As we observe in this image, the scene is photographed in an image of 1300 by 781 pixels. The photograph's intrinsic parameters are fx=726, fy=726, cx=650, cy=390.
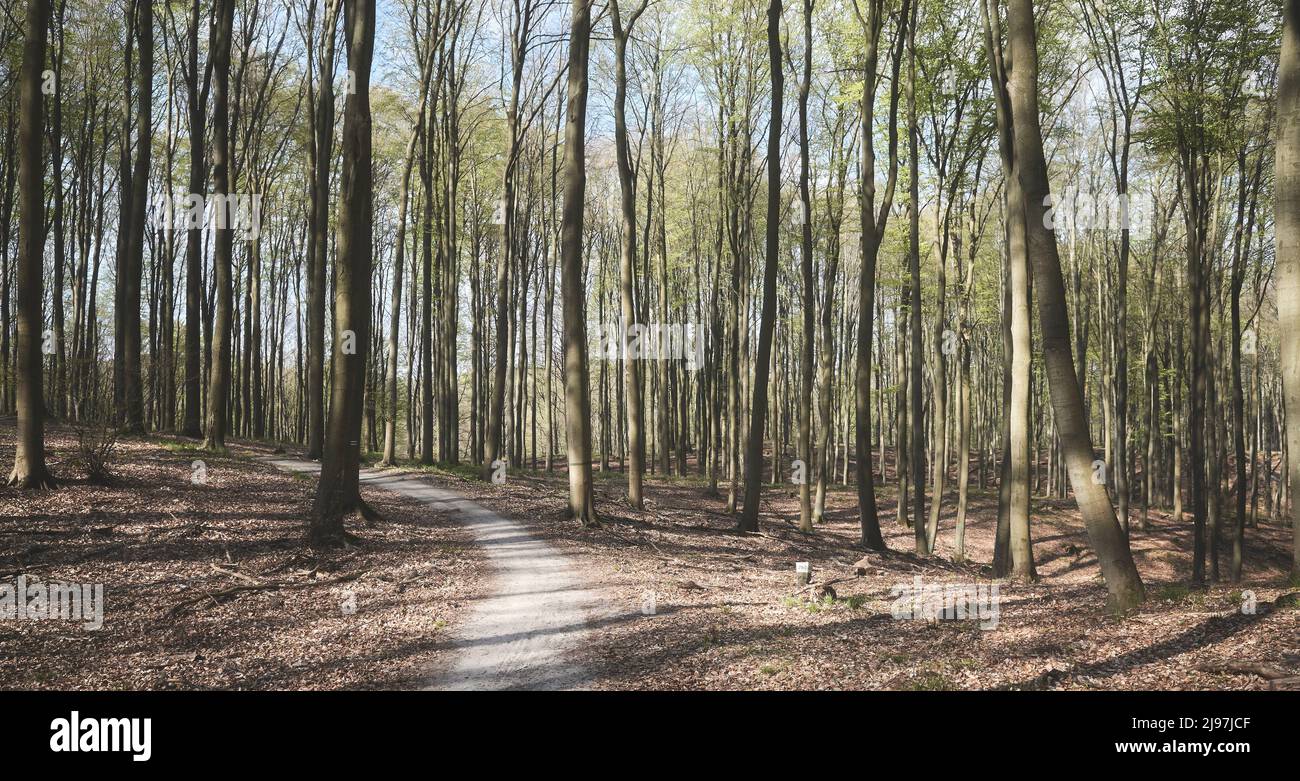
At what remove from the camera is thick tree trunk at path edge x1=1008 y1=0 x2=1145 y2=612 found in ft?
24.1

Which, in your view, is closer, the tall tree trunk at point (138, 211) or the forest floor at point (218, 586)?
the forest floor at point (218, 586)

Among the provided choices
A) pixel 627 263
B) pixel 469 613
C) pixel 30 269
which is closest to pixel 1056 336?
pixel 469 613

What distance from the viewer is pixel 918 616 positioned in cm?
824

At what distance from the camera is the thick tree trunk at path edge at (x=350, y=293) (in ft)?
34.0

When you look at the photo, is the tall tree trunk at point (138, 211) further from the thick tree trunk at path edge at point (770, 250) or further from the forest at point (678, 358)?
the thick tree trunk at path edge at point (770, 250)

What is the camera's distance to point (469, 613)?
768 cm

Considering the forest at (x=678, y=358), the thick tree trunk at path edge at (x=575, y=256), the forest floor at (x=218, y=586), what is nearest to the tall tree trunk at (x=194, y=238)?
the forest at (x=678, y=358)

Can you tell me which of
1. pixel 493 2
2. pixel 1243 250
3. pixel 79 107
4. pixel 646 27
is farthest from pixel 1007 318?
pixel 79 107

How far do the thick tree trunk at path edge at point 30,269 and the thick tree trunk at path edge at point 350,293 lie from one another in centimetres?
403

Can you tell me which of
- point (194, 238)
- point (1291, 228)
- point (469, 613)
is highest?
point (194, 238)

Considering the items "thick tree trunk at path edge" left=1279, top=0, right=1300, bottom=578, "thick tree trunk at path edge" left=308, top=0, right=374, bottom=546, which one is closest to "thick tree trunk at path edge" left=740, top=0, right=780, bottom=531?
"thick tree trunk at path edge" left=308, top=0, right=374, bottom=546

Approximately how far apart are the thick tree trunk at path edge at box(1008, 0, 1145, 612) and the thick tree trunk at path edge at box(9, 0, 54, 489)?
12737 mm

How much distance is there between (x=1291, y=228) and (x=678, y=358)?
25.9 metres

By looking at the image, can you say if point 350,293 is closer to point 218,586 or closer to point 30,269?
point 30,269
